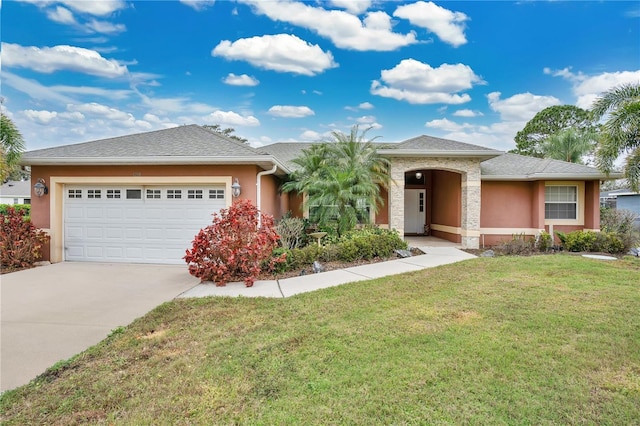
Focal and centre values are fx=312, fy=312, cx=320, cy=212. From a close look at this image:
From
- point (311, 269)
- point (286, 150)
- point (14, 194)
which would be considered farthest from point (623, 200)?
point (14, 194)

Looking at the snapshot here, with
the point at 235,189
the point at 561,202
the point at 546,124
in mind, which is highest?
the point at 546,124

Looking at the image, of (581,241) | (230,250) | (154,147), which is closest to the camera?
(230,250)

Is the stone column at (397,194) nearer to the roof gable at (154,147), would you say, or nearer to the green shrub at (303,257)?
the green shrub at (303,257)

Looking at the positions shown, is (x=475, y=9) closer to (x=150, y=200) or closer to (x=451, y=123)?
(x=451, y=123)

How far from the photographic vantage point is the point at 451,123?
64.7 ft

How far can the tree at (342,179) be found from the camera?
10.1 metres

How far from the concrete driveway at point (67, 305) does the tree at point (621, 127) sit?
1272 cm

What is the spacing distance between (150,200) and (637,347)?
1056 cm

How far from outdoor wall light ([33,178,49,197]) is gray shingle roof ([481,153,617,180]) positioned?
14.8 meters

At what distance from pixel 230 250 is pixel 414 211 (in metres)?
11.1

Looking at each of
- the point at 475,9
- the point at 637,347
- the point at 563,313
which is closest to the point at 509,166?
the point at 475,9

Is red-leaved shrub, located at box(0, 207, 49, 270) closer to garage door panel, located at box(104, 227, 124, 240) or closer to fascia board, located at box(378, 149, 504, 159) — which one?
garage door panel, located at box(104, 227, 124, 240)

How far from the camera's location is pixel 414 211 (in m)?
15.7

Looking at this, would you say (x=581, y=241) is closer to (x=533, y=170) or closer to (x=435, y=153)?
(x=533, y=170)
